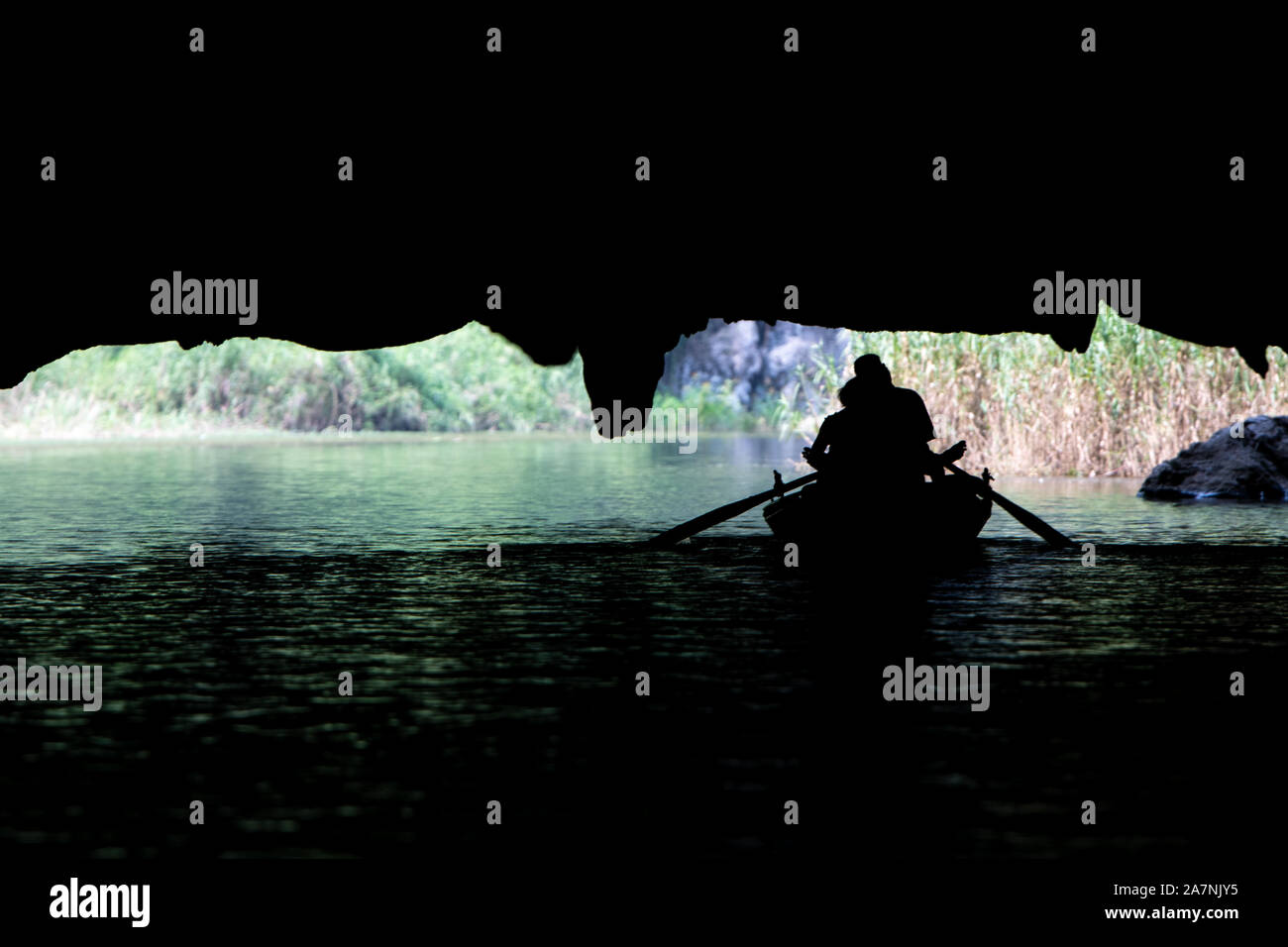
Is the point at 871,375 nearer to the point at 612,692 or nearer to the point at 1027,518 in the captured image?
the point at 1027,518

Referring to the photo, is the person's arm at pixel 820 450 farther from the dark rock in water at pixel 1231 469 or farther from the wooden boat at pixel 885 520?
the dark rock in water at pixel 1231 469

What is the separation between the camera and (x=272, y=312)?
19.7 metres

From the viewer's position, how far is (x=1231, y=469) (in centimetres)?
2847

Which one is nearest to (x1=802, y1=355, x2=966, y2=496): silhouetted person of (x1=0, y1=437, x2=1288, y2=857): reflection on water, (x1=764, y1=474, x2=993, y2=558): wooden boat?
(x1=764, y1=474, x2=993, y2=558): wooden boat

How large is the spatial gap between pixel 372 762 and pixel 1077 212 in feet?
39.7

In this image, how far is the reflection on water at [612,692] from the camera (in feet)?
23.1

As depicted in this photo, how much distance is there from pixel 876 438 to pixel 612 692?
8.88 metres

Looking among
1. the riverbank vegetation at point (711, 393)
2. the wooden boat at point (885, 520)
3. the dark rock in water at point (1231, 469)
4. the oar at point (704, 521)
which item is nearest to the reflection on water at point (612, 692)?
the oar at point (704, 521)

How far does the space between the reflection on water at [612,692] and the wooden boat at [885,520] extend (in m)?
0.69

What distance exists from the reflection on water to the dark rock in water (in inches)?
243

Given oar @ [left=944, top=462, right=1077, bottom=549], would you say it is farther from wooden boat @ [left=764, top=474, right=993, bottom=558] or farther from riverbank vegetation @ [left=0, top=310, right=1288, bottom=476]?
riverbank vegetation @ [left=0, top=310, right=1288, bottom=476]

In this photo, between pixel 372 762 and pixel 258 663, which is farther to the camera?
pixel 258 663
